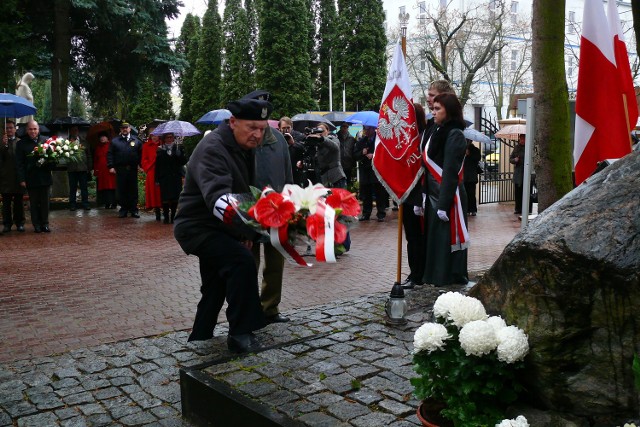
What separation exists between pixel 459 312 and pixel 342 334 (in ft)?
7.48

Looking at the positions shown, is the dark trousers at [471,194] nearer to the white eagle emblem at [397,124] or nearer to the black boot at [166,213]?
the black boot at [166,213]

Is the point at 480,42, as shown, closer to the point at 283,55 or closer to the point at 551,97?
the point at 283,55

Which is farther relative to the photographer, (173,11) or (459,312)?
(173,11)

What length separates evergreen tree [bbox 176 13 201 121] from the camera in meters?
42.0

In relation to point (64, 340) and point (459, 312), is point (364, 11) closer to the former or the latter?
point (64, 340)

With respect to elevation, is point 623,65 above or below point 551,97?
above

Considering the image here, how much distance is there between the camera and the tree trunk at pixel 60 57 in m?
20.7

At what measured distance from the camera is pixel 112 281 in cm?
921

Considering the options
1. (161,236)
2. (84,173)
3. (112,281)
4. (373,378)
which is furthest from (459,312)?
(84,173)

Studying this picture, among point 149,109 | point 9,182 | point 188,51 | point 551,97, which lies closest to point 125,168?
point 9,182

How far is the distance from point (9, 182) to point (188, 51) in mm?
31893

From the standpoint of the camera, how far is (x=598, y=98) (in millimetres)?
6258

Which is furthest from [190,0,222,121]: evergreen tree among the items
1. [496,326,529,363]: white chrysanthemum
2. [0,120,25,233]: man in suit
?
[496,326,529,363]: white chrysanthemum

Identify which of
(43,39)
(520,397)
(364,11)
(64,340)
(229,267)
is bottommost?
(64,340)
